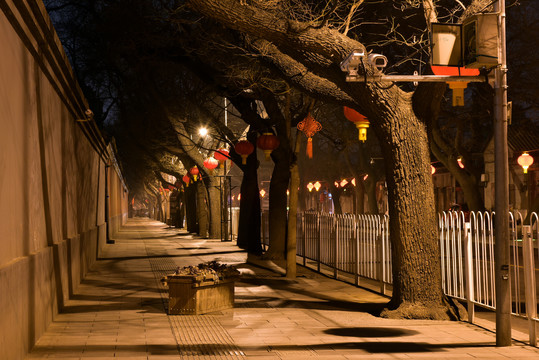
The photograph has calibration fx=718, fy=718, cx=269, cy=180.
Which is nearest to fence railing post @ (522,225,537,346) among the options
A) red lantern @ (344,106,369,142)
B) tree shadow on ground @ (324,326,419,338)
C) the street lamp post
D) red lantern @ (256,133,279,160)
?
the street lamp post

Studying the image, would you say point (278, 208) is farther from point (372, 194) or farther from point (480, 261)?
point (372, 194)

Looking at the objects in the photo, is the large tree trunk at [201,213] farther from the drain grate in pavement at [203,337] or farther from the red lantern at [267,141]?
the drain grate in pavement at [203,337]

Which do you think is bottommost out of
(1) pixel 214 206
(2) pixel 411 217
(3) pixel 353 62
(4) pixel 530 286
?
(4) pixel 530 286

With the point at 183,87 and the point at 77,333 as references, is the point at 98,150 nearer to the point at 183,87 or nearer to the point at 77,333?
the point at 183,87

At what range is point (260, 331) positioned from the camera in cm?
949

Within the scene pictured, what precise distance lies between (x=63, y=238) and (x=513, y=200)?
3459cm

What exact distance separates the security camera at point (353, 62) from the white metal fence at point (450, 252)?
2608mm

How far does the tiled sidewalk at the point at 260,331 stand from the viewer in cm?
805

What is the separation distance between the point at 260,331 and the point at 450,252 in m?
3.88

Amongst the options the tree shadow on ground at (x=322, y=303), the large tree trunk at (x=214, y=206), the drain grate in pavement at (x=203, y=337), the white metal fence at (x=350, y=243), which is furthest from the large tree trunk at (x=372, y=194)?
the drain grate in pavement at (x=203, y=337)

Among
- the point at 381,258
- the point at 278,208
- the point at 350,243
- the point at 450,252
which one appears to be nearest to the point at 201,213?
the point at 278,208

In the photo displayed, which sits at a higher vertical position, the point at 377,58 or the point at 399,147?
the point at 377,58

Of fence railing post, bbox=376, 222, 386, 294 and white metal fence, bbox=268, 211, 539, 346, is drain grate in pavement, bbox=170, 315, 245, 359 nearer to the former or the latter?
white metal fence, bbox=268, 211, 539, 346

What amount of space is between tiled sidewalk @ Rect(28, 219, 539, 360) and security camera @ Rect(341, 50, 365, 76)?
348 cm
